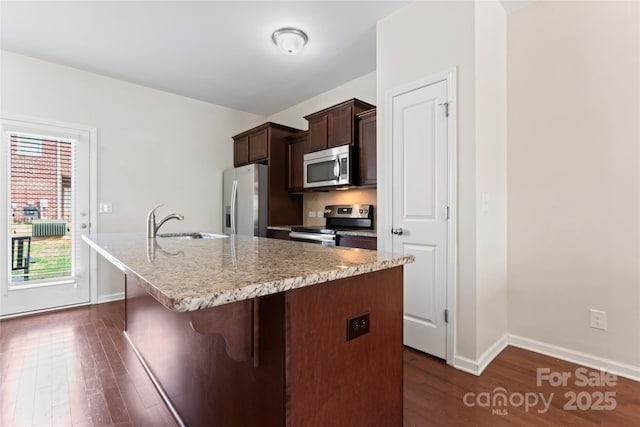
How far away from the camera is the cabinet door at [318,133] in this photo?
3.55 metres

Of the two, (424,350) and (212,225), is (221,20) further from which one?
(424,350)

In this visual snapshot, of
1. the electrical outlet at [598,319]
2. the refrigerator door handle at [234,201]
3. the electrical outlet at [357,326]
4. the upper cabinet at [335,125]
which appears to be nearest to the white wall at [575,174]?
the electrical outlet at [598,319]

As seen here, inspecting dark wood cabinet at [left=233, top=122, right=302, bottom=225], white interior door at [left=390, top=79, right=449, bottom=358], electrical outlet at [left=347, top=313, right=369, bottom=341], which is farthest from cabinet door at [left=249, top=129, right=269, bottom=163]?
electrical outlet at [left=347, top=313, right=369, bottom=341]

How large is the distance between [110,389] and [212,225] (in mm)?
2886

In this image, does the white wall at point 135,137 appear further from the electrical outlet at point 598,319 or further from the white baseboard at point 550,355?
the electrical outlet at point 598,319

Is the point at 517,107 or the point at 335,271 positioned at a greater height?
the point at 517,107

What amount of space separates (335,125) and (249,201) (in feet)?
5.01

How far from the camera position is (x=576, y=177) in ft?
7.19

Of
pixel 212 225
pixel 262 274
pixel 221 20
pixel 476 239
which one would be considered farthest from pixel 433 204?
pixel 212 225

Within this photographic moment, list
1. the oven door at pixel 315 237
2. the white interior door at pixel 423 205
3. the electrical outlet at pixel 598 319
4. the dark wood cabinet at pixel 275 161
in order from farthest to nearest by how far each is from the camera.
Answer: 1. the dark wood cabinet at pixel 275 161
2. the oven door at pixel 315 237
3. the white interior door at pixel 423 205
4. the electrical outlet at pixel 598 319

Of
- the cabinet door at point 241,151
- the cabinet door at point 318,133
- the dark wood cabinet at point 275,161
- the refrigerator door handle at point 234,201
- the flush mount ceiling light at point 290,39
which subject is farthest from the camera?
the cabinet door at point 241,151

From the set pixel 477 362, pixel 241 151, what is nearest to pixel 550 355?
pixel 477 362

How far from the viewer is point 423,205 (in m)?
2.32

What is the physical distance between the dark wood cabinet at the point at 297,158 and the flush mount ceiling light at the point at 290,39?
119 cm
